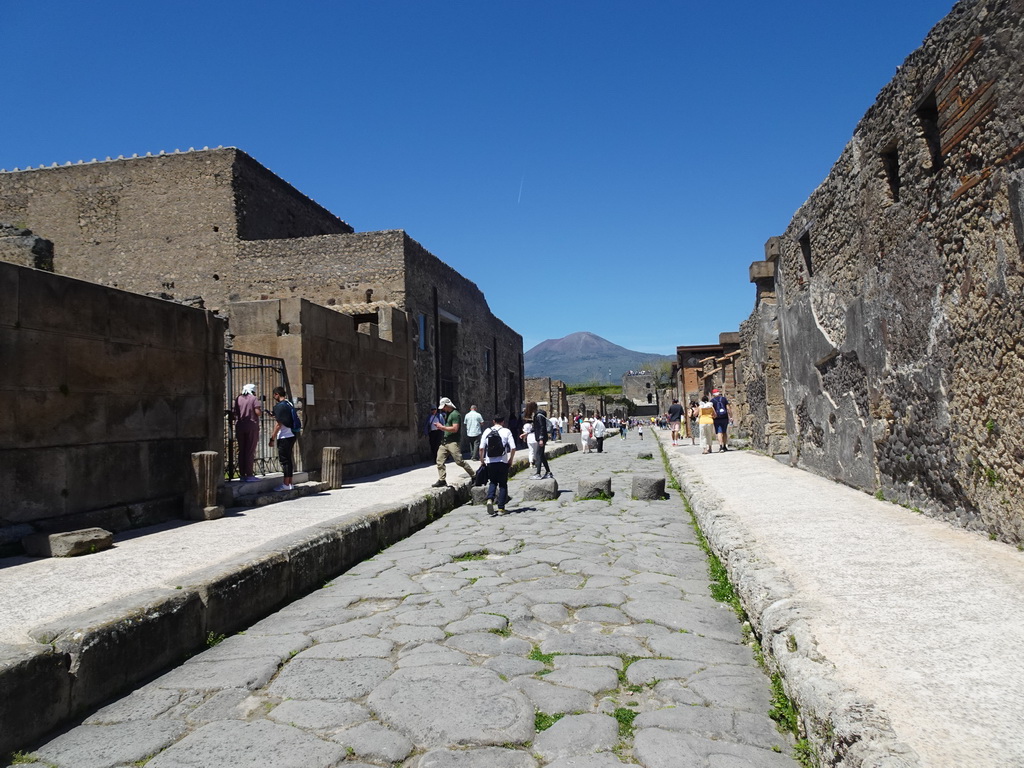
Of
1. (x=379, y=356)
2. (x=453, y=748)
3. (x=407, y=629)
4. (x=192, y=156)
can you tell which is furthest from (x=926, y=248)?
(x=192, y=156)

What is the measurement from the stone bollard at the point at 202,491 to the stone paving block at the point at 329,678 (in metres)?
4.40

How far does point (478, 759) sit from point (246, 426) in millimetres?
7445

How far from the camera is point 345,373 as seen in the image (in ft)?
40.8

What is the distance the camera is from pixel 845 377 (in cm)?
798

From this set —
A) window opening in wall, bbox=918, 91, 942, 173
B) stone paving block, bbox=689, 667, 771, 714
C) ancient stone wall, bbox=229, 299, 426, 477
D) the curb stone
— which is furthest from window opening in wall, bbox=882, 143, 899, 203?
ancient stone wall, bbox=229, 299, 426, 477

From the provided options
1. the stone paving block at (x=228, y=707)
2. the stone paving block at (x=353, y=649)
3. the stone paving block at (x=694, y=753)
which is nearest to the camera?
the stone paving block at (x=694, y=753)

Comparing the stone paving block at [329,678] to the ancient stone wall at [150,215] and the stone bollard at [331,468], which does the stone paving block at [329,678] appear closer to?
the stone bollard at [331,468]

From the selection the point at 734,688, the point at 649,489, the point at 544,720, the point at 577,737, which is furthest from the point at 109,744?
the point at 649,489

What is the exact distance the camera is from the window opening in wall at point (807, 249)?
939 cm

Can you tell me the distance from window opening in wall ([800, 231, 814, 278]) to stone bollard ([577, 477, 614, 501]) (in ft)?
12.8

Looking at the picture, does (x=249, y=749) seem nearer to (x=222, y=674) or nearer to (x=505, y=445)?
(x=222, y=674)

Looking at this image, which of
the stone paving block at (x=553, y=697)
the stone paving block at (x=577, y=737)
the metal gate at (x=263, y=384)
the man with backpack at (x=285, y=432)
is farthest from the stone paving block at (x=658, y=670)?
the metal gate at (x=263, y=384)

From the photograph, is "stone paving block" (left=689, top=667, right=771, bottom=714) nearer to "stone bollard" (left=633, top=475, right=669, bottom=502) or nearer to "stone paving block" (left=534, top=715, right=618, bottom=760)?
"stone paving block" (left=534, top=715, right=618, bottom=760)

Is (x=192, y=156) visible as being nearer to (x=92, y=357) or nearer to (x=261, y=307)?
(x=261, y=307)
